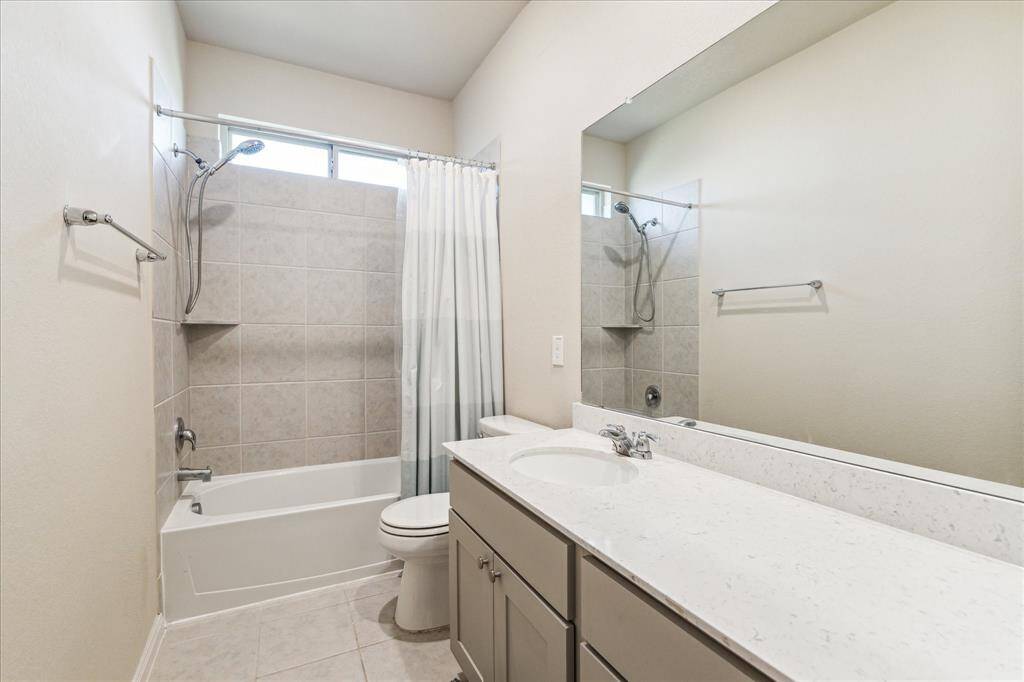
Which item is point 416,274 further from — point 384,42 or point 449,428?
point 384,42

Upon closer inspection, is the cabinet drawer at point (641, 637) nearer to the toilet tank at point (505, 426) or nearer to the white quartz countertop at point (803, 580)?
the white quartz countertop at point (803, 580)

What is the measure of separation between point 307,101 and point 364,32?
0.60m

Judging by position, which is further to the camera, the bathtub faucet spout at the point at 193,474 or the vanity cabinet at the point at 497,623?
the bathtub faucet spout at the point at 193,474

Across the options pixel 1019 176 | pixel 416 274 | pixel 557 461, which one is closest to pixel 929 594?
pixel 1019 176

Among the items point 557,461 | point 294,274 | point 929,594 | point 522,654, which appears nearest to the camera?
point 929,594

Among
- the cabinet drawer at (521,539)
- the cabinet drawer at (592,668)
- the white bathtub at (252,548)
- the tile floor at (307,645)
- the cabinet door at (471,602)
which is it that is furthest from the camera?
the white bathtub at (252,548)

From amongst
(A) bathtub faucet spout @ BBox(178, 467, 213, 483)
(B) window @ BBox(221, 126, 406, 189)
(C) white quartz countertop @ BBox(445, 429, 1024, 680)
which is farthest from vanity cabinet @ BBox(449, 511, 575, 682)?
(B) window @ BBox(221, 126, 406, 189)

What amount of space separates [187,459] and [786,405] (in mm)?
2706

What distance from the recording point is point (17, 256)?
2.64ft

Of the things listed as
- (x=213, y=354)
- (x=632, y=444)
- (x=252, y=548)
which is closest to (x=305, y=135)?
(x=213, y=354)

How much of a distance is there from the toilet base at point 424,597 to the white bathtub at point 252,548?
17.7 inches

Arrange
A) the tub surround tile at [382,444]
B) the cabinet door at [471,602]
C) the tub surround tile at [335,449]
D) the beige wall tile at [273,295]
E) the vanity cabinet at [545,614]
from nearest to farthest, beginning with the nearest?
the vanity cabinet at [545,614] < the cabinet door at [471,602] < the beige wall tile at [273,295] < the tub surround tile at [335,449] < the tub surround tile at [382,444]

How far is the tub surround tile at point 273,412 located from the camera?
254 cm

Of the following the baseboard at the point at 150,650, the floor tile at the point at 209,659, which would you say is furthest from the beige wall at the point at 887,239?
the baseboard at the point at 150,650
